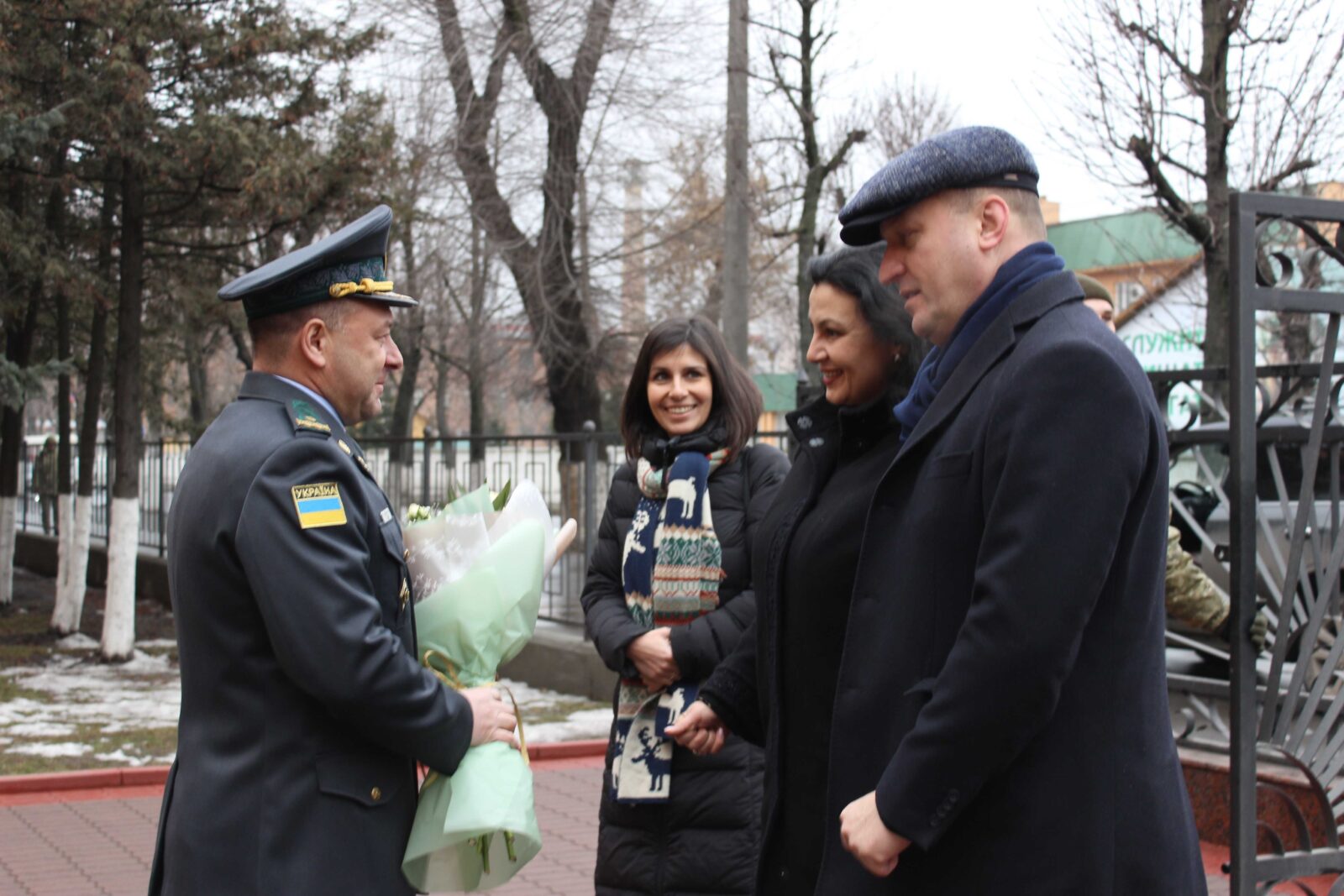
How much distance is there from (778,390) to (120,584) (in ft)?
80.0

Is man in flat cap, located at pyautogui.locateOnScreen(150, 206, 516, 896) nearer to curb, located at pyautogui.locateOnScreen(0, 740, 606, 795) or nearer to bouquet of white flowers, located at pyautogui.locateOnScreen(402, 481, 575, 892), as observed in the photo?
bouquet of white flowers, located at pyautogui.locateOnScreen(402, 481, 575, 892)

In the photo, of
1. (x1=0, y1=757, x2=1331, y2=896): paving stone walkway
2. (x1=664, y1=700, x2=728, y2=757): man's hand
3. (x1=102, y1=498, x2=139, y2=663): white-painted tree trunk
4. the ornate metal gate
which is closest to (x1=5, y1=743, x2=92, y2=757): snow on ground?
(x1=0, y1=757, x2=1331, y2=896): paving stone walkway

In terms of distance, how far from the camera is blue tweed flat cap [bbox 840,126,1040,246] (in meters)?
2.23

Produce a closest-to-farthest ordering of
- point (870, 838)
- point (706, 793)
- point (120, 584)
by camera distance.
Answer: point (870, 838)
point (706, 793)
point (120, 584)

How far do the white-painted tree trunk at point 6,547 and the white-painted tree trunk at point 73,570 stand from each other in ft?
8.04

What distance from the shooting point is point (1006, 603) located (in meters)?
2.00

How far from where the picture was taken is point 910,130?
1955 centimetres

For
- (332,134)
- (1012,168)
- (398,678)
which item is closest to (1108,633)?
(1012,168)

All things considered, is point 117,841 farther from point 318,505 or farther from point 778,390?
point 778,390

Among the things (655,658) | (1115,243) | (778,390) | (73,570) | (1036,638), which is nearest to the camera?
(1036,638)

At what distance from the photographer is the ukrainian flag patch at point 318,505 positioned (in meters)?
2.45

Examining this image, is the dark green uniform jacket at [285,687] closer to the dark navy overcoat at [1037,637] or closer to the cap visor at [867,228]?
the dark navy overcoat at [1037,637]

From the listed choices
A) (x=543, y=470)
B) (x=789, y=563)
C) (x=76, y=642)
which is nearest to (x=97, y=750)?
(x=543, y=470)

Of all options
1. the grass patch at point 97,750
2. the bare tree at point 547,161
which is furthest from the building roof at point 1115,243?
the grass patch at point 97,750
